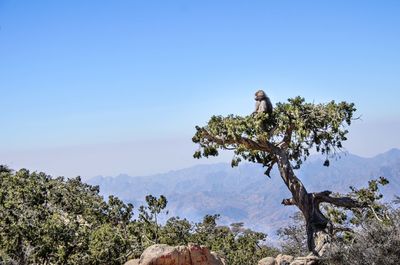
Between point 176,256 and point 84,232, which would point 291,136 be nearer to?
point 176,256

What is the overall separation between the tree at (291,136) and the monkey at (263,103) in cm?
33

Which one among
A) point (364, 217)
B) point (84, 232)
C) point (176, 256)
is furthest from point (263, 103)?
point (84, 232)

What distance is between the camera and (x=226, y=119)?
2092cm

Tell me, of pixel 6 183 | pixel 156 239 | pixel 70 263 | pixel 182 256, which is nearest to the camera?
pixel 182 256

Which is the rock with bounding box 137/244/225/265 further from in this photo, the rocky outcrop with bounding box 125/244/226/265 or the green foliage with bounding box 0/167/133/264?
the green foliage with bounding box 0/167/133/264

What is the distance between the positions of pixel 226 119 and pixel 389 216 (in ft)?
25.3

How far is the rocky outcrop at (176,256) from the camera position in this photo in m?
Result: 21.5

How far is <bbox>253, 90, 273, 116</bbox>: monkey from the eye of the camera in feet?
68.2

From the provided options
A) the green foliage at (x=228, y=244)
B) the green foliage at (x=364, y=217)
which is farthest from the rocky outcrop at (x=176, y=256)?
the green foliage at (x=228, y=244)

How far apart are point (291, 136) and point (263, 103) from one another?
1903mm

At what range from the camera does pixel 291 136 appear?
20875 millimetres

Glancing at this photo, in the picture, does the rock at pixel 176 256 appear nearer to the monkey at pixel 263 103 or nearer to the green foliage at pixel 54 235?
the green foliage at pixel 54 235

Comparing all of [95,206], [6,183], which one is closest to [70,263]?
[95,206]

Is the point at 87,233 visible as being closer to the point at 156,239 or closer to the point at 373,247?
the point at 156,239
